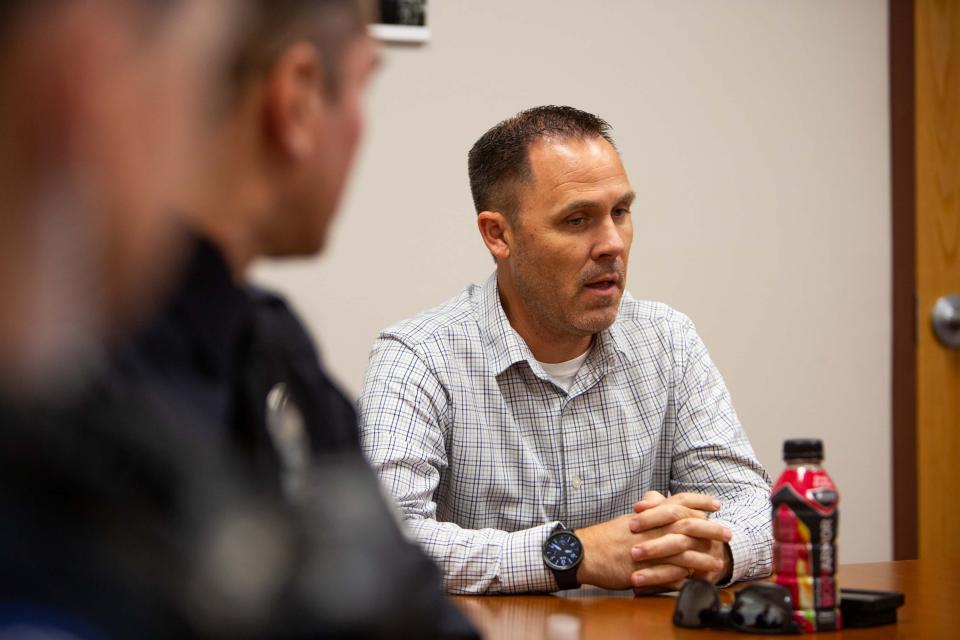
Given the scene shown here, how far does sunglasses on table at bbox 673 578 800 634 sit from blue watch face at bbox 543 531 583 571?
0.37 meters

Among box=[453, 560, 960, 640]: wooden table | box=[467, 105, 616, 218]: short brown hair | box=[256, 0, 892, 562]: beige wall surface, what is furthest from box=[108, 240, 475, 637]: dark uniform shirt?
box=[256, 0, 892, 562]: beige wall surface

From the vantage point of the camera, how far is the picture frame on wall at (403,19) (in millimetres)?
2549

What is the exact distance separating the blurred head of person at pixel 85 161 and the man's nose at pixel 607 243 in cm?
175

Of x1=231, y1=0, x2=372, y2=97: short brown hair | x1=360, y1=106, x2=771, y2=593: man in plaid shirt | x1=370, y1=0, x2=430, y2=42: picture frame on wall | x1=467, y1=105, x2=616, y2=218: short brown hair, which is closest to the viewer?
x1=231, y1=0, x2=372, y2=97: short brown hair

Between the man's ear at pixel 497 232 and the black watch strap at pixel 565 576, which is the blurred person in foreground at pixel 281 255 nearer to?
the black watch strap at pixel 565 576

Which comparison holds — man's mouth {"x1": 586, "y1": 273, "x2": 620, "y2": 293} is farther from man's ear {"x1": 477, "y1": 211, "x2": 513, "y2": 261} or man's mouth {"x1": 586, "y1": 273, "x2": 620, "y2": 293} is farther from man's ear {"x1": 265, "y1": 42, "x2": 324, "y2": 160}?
man's ear {"x1": 265, "y1": 42, "x2": 324, "y2": 160}

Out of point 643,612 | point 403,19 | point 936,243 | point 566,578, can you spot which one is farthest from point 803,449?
point 936,243

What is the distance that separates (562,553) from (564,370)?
57 centimetres

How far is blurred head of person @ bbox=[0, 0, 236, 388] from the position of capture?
0.31m

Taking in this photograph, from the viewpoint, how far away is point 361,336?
8.43 ft

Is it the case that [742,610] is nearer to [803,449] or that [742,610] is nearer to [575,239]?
[803,449]

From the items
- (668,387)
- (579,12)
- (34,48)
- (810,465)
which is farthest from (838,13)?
(34,48)

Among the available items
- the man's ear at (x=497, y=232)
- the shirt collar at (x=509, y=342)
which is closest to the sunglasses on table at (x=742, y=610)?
the shirt collar at (x=509, y=342)

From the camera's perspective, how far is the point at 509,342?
6.72ft
